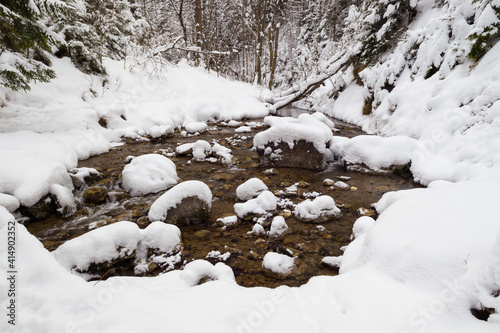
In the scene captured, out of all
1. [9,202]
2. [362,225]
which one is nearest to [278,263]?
[362,225]

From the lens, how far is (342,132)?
905 cm

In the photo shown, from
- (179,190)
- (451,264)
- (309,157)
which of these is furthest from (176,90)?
(451,264)

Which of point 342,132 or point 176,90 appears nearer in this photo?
point 342,132

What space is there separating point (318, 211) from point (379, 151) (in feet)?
8.98

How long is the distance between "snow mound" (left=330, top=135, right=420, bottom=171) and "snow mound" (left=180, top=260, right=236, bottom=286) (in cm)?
428

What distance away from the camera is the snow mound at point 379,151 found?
18.0 feet

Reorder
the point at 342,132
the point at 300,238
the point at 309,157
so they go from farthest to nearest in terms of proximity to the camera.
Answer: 1. the point at 342,132
2. the point at 309,157
3. the point at 300,238

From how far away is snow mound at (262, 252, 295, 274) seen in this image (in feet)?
9.36

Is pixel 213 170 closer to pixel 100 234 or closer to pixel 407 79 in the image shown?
pixel 100 234

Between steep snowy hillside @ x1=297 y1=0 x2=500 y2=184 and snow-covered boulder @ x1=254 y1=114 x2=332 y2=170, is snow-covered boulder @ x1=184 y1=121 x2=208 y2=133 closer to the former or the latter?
snow-covered boulder @ x1=254 y1=114 x2=332 y2=170

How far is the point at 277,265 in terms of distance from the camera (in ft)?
9.40

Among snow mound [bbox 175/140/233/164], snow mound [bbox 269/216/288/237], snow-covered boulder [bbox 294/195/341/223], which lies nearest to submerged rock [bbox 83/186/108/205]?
snow mound [bbox 175/140/233/164]

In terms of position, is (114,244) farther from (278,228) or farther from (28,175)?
(28,175)

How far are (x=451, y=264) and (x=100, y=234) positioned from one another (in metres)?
3.27
